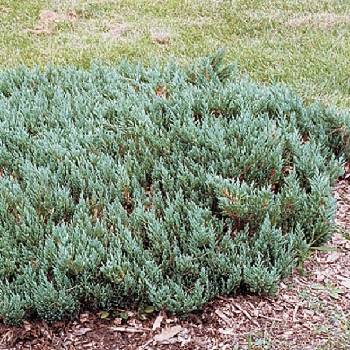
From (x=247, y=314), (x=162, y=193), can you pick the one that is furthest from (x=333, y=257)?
(x=162, y=193)

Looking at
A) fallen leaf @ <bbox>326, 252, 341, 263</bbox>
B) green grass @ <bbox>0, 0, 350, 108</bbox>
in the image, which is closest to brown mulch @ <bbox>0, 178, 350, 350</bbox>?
fallen leaf @ <bbox>326, 252, 341, 263</bbox>

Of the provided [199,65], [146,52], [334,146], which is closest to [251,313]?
[334,146]

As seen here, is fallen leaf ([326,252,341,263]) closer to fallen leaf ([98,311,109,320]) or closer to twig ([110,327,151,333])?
twig ([110,327,151,333])

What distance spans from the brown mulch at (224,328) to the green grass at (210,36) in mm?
2794

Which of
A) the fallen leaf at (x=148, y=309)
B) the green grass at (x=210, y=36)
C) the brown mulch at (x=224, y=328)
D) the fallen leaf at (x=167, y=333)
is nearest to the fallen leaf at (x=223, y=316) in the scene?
the brown mulch at (x=224, y=328)

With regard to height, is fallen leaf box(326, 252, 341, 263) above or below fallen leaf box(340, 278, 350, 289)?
above

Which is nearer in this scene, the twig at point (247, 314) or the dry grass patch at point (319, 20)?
the twig at point (247, 314)

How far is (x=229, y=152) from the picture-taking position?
3.83m

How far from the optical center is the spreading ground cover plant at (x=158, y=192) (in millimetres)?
3117

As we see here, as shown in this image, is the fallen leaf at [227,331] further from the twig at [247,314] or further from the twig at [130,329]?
the twig at [130,329]

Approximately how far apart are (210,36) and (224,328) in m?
5.05

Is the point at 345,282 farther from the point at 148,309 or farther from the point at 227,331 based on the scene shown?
the point at 148,309

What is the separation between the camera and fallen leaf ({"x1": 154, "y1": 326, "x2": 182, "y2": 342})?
119 inches

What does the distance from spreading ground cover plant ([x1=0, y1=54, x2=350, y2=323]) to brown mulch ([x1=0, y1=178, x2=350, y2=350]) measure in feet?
0.24
